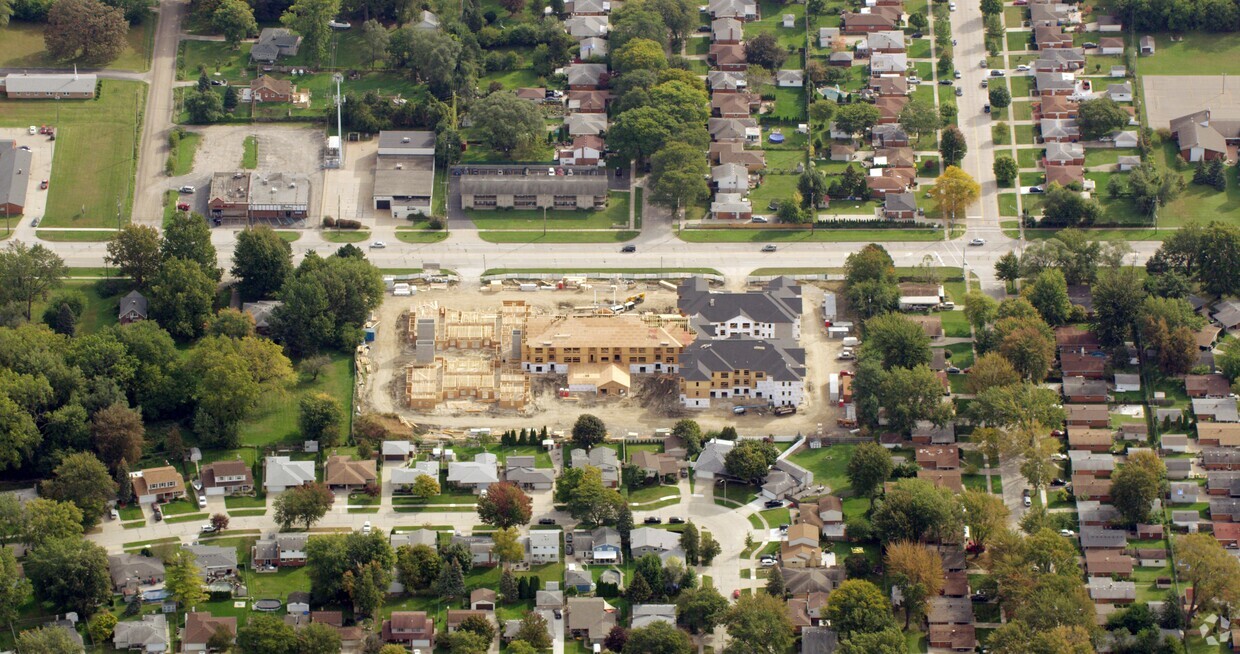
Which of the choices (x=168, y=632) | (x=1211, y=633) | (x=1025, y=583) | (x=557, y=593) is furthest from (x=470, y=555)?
(x=1211, y=633)

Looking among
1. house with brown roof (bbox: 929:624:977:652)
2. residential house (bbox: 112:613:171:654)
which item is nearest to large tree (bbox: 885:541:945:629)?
house with brown roof (bbox: 929:624:977:652)

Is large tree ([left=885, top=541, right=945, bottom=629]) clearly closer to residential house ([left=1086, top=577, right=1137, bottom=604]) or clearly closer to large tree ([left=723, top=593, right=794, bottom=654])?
large tree ([left=723, top=593, right=794, bottom=654])

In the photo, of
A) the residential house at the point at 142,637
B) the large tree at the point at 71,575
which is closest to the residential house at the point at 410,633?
the residential house at the point at 142,637

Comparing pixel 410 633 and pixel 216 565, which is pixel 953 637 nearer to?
pixel 410 633

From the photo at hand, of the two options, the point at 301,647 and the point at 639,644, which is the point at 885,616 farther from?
the point at 301,647

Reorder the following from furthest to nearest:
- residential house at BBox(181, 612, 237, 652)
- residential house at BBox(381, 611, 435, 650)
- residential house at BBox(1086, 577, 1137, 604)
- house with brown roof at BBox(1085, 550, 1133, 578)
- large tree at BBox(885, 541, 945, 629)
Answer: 1. house with brown roof at BBox(1085, 550, 1133, 578)
2. residential house at BBox(1086, 577, 1137, 604)
3. large tree at BBox(885, 541, 945, 629)
4. residential house at BBox(381, 611, 435, 650)
5. residential house at BBox(181, 612, 237, 652)
